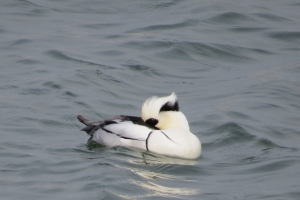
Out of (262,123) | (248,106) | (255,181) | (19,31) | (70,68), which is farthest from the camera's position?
(19,31)

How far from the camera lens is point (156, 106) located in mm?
7930

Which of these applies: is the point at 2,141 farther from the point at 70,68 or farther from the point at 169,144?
the point at 70,68

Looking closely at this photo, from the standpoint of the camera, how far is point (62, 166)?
7.15 m

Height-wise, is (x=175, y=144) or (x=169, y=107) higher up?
(x=169, y=107)

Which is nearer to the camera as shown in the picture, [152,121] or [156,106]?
[156,106]

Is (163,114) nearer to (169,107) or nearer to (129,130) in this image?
(169,107)

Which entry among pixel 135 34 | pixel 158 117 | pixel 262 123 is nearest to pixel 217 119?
pixel 262 123

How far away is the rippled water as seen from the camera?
266 inches

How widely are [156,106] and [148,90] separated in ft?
11.7

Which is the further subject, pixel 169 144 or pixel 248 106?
pixel 248 106

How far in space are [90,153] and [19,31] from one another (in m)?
7.76

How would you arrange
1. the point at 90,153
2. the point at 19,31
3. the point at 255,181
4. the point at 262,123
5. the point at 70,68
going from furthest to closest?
the point at 19,31 → the point at 70,68 → the point at 262,123 → the point at 90,153 → the point at 255,181

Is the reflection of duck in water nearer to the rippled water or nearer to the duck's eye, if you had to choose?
A: the duck's eye

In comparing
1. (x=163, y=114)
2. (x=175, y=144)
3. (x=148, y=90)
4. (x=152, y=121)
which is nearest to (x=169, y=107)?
(x=163, y=114)
